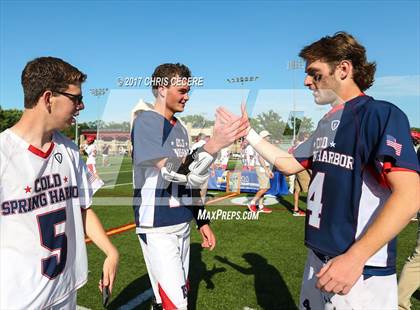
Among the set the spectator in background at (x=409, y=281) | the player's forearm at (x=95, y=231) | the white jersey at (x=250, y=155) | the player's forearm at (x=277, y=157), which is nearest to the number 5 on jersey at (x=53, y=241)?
the player's forearm at (x=95, y=231)

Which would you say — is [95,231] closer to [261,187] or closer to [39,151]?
[39,151]

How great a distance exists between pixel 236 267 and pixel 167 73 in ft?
11.3

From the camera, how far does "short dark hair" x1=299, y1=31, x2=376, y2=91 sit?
6.61ft

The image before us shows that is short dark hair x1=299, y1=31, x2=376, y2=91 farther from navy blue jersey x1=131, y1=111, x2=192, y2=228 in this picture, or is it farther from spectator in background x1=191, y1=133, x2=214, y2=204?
navy blue jersey x1=131, y1=111, x2=192, y2=228

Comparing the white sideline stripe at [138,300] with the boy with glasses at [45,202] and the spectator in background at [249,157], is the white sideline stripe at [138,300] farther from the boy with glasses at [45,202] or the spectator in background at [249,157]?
the spectator in background at [249,157]

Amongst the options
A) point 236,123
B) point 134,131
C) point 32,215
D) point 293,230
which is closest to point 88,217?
point 32,215

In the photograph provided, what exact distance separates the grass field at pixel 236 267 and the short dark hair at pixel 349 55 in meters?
3.04

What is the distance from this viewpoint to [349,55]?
201cm

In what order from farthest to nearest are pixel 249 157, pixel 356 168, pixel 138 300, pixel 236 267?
1. pixel 249 157
2. pixel 236 267
3. pixel 138 300
4. pixel 356 168

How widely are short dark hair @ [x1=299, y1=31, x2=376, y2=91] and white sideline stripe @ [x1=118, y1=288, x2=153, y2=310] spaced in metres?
3.50

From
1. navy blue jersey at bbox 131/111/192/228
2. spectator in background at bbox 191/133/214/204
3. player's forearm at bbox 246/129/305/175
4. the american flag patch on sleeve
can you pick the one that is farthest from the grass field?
the american flag patch on sleeve

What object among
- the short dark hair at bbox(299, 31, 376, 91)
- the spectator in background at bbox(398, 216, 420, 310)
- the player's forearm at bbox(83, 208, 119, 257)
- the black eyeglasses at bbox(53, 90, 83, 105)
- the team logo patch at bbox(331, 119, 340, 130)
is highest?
the short dark hair at bbox(299, 31, 376, 91)

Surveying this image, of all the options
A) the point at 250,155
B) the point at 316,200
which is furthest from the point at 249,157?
the point at 316,200

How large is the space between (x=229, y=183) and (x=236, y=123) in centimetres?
1179
